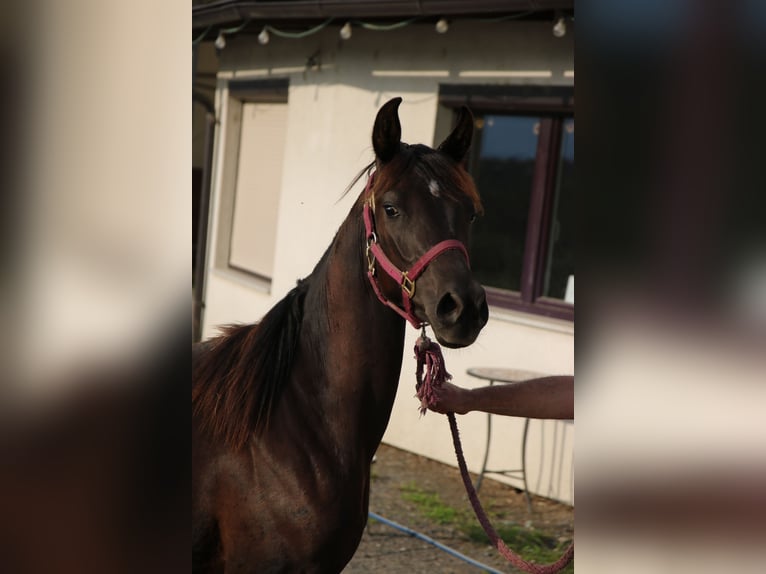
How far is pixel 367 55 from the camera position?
6613 millimetres

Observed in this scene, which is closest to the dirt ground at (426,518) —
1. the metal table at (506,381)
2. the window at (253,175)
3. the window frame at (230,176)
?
the metal table at (506,381)

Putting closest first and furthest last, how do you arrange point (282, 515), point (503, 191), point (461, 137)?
point (282, 515) → point (461, 137) → point (503, 191)

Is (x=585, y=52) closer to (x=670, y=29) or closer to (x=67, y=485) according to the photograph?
(x=670, y=29)

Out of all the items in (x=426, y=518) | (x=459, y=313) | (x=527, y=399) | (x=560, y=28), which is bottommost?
(x=426, y=518)

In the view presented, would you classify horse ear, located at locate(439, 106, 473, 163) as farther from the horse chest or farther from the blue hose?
the blue hose

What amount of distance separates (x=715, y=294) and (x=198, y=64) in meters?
12.2

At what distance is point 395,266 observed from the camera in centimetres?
208

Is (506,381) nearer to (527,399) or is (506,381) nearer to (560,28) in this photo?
(560,28)

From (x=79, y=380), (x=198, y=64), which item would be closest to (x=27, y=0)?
(x=79, y=380)

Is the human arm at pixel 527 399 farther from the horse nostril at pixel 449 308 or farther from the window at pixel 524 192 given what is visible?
the window at pixel 524 192

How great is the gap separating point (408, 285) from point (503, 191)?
428cm

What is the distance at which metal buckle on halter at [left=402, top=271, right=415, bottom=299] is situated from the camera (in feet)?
6.66

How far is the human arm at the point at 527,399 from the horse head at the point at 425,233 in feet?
0.48

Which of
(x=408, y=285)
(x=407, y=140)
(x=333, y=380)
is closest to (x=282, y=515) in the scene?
(x=333, y=380)
